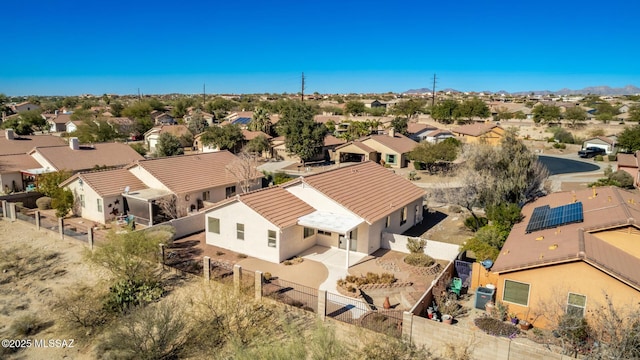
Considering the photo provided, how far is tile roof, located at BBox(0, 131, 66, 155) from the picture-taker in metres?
45.7

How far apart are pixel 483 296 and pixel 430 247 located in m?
6.76

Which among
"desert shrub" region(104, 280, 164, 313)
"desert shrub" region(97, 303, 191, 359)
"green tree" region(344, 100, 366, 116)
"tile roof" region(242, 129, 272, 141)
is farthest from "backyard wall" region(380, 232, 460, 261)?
"green tree" region(344, 100, 366, 116)

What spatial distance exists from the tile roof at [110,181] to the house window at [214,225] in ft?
31.2

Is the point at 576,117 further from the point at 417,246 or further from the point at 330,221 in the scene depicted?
the point at 330,221

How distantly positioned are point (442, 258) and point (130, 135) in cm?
7394

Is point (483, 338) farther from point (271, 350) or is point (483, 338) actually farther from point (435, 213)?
point (435, 213)

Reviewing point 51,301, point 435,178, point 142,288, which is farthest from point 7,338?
point 435,178

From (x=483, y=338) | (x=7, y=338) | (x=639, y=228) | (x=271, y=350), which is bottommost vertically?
(x=7, y=338)

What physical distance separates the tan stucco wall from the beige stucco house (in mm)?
8455

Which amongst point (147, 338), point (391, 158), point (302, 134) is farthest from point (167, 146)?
point (147, 338)

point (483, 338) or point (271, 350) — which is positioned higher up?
point (271, 350)

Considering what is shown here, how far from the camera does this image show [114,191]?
1215 inches

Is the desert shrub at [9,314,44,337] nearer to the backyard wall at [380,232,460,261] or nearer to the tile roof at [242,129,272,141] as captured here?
the backyard wall at [380,232,460,261]

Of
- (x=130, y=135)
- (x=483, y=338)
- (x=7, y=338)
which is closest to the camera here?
(x=483, y=338)
